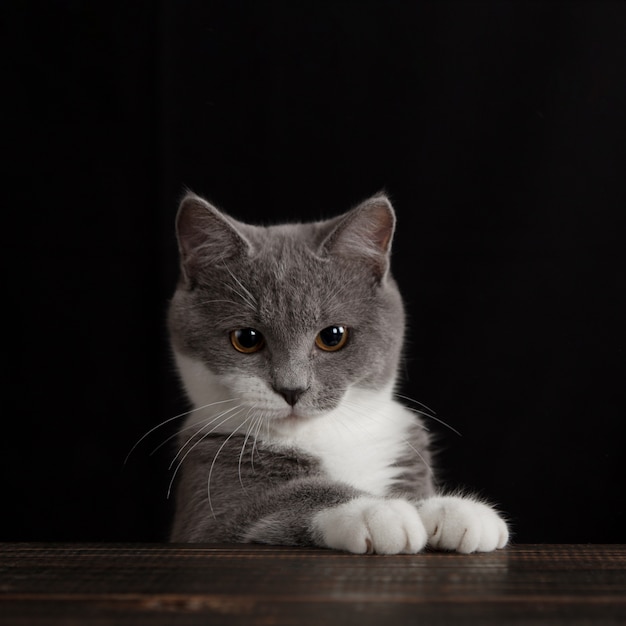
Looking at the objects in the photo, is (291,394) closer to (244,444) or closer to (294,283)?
(244,444)

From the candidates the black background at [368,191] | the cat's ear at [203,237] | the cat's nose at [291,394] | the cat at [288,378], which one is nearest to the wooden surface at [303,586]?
the cat at [288,378]

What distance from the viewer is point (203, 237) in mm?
1749

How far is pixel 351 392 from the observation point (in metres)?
1.68

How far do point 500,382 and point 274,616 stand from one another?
1674mm

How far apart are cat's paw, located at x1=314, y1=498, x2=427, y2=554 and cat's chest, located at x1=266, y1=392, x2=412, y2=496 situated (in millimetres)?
275

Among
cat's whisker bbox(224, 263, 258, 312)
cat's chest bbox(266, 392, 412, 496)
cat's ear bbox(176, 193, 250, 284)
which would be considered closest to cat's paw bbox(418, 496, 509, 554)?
cat's chest bbox(266, 392, 412, 496)

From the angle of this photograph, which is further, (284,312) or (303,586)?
(284,312)

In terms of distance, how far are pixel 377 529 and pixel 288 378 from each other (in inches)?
15.4

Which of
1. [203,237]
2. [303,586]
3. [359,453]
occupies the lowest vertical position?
[359,453]

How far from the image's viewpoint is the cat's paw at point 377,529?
124 centimetres

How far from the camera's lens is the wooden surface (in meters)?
0.92

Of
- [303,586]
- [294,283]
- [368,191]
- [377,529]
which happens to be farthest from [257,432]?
[368,191]

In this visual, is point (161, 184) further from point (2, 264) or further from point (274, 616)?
point (274, 616)

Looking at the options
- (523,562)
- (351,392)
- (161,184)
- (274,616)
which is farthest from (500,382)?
(274,616)
